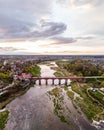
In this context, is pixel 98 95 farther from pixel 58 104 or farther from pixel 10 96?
pixel 10 96

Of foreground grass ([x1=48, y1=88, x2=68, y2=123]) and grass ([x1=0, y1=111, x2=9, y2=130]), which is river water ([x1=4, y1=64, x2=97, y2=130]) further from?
foreground grass ([x1=48, y1=88, x2=68, y2=123])

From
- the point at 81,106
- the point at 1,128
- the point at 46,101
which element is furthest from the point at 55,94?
the point at 1,128


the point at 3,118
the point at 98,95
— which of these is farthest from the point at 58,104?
the point at 3,118

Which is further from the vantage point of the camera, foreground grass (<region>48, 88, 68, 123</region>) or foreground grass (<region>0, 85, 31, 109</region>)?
foreground grass (<region>0, 85, 31, 109</region>)

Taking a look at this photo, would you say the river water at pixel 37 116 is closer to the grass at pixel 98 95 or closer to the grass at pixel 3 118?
the grass at pixel 3 118

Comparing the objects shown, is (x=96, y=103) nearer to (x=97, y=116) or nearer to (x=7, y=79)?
(x=97, y=116)

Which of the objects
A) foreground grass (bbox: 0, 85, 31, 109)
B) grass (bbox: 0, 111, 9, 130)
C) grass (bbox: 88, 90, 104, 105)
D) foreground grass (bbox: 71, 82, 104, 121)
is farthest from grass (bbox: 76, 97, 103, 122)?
foreground grass (bbox: 0, 85, 31, 109)

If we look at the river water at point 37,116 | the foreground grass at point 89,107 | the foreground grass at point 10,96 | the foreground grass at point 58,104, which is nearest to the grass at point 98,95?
the foreground grass at point 89,107

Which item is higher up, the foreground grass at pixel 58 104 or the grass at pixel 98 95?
the grass at pixel 98 95

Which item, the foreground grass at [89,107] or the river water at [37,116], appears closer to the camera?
the river water at [37,116]
